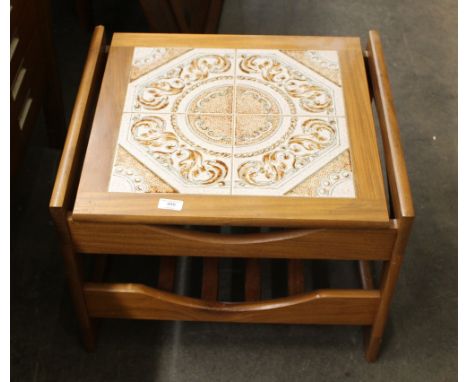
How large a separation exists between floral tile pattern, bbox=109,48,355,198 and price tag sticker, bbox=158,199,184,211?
2 centimetres

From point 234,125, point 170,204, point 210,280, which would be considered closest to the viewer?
point 170,204

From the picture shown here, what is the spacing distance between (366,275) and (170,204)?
528 millimetres

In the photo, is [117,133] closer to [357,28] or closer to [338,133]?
[338,133]

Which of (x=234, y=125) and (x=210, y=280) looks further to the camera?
(x=210, y=280)

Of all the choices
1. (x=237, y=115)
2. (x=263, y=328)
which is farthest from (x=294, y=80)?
(x=263, y=328)

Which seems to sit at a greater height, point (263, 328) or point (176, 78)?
point (176, 78)

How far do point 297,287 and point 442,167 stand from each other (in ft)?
1.87

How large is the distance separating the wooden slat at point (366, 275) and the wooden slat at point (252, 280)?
21 cm

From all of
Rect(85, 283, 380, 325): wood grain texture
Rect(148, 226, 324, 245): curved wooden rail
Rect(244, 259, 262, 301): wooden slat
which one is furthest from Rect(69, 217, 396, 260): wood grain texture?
Rect(244, 259, 262, 301): wooden slat

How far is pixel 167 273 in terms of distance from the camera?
1517 mm

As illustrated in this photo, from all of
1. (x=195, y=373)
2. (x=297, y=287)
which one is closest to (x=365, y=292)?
(x=297, y=287)

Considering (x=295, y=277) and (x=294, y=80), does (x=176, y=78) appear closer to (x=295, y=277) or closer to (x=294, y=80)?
(x=294, y=80)

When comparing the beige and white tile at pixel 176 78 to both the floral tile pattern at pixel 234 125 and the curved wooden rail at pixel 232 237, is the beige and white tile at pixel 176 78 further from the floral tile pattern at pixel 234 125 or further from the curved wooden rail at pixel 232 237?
the curved wooden rail at pixel 232 237

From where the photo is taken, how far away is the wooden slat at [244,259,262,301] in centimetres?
146
